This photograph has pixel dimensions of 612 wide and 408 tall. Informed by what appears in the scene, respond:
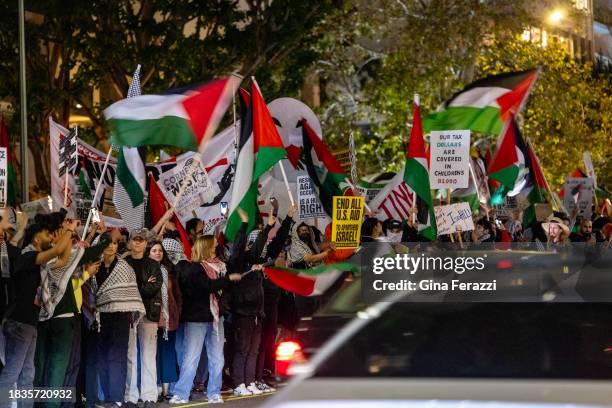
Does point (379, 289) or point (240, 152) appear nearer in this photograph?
point (379, 289)

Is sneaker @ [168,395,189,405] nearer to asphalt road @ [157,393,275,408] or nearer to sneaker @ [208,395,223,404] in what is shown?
asphalt road @ [157,393,275,408]

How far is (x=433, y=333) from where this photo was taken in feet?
15.1

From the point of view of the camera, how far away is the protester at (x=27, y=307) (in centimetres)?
1086

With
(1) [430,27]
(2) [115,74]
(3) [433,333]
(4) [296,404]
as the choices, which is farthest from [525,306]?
(1) [430,27]

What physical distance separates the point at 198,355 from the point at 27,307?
8.71ft

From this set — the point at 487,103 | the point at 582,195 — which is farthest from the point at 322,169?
the point at 582,195

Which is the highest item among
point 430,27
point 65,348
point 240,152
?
point 430,27

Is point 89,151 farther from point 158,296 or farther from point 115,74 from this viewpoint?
point 115,74

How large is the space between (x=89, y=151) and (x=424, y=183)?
14.3 ft

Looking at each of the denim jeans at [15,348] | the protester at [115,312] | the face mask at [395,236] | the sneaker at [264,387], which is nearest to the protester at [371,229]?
the face mask at [395,236]

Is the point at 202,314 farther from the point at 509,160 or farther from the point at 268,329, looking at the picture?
the point at 509,160

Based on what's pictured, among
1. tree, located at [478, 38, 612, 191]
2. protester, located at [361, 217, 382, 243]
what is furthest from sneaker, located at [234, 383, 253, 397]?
tree, located at [478, 38, 612, 191]

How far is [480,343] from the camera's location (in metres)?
4.49

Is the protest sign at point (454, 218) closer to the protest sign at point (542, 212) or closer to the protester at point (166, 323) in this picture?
the protester at point (166, 323)
